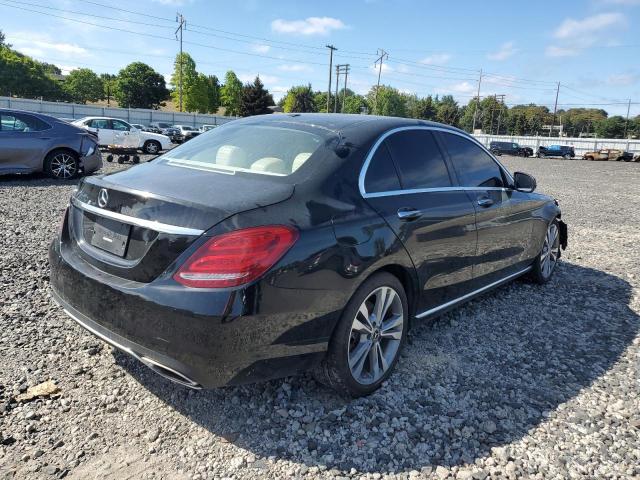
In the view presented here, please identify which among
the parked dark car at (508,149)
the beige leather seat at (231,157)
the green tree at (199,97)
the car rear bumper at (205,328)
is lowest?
the car rear bumper at (205,328)

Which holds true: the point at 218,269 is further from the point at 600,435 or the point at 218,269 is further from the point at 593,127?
the point at 593,127

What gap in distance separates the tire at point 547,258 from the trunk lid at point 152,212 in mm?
3562

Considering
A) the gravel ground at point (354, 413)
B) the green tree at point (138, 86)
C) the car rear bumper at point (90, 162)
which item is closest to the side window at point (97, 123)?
the car rear bumper at point (90, 162)

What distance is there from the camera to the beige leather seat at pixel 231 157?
2949 millimetres

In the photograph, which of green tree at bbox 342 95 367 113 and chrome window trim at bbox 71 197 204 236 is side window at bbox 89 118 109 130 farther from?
green tree at bbox 342 95 367 113

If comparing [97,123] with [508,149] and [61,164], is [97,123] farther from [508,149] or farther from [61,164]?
[508,149]

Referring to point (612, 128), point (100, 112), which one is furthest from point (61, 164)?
point (612, 128)

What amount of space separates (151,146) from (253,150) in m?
19.5

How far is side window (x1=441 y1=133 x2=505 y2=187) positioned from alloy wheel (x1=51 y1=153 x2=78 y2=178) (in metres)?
9.50

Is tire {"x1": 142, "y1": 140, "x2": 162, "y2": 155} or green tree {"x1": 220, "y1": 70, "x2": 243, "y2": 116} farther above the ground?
green tree {"x1": 220, "y1": 70, "x2": 243, "y2": 116}

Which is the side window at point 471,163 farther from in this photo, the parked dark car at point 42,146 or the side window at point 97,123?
the side window at point 97,123

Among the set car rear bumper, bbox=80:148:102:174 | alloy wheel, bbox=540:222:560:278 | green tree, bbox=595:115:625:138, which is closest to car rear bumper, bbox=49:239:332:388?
alloy wheel, bbox=540:222:560:278

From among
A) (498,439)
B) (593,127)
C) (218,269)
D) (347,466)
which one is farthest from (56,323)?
(593,127)

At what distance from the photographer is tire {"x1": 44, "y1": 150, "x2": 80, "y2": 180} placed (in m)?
10.4
